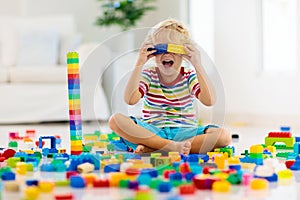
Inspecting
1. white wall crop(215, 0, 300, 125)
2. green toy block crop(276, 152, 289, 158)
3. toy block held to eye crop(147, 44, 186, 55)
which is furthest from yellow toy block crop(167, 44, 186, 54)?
white wall crop(215, 0, 300, 125)

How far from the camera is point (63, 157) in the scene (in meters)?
1.97

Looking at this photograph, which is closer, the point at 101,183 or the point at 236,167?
the point at 101,183

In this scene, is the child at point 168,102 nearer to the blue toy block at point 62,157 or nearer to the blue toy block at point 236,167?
the blue toy block at point 62,157

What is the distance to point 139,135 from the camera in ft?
6.78

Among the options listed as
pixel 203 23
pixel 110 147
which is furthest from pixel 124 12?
pixel 110 147

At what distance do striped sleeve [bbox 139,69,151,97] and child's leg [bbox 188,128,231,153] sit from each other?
0.77 ft

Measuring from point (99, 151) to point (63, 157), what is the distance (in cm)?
23

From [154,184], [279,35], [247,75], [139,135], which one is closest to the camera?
[154,184]

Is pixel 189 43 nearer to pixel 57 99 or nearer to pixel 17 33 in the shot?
pixel 57 99

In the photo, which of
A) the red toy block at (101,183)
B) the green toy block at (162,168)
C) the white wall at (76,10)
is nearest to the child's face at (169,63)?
the green toy block at (162,168)

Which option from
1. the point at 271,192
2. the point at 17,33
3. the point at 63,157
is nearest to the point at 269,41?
the point at 17,33

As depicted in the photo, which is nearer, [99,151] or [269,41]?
[99,151]

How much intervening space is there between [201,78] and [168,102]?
155 millimetres

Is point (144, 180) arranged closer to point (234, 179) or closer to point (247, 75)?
point (234, 179)
